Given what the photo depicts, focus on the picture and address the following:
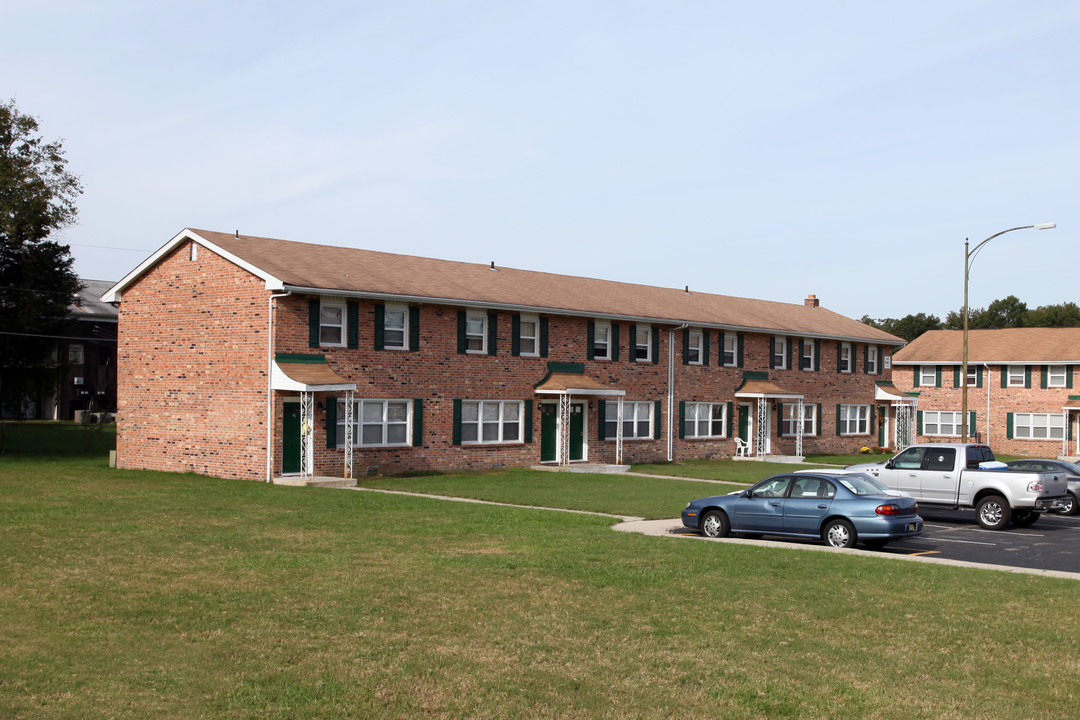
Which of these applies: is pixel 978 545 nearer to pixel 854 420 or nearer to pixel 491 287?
pixel 491 287

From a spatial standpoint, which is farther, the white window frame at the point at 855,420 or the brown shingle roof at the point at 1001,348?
the brown shingle roof at the point at 1001,348

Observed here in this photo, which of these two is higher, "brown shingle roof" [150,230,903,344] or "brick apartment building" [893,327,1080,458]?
"brown shingle roof" [150,230,903,344]

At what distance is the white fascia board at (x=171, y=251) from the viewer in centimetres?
2919

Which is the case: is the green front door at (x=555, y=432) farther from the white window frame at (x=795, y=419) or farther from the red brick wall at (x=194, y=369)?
the white window frame at (x=795, y=419)

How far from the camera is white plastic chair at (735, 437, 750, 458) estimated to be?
4475cm

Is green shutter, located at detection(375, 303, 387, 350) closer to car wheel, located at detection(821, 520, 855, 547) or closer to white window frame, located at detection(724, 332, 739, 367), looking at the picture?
car wheel, located at detection(821, 520, 855, 547)

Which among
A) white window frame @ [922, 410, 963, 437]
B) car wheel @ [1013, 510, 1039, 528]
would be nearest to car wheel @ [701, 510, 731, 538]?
car wheel @ [1013, 510, 1039, 528]

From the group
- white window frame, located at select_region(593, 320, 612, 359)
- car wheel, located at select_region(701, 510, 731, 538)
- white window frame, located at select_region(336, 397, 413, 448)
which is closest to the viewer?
car wheel, located at select_region(701, 510, 731, 538)

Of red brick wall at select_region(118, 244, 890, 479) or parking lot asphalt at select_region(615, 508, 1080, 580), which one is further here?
red brick wall at select_region(118, 244, 890, 479)

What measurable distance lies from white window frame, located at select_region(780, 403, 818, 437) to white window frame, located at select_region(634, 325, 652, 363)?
9267mm

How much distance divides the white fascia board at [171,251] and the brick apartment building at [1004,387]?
139 feet

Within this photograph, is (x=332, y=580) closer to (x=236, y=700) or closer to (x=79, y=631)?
(x=79, y=631)

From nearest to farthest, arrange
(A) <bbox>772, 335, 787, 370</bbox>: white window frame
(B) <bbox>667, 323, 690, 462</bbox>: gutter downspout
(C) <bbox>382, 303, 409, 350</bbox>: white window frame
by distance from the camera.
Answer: (C) <bbox>382, 303, 409, 350</bbox>: white window frame → (B) <bbox>667, 323, 690, 462</bbox>: gutter downspout → (A) <bbox>772, 335, 787, 370</bbox>: white window frame

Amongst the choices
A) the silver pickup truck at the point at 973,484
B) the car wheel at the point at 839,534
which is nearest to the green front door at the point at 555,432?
the silver pickup truck at the point at 973,484
